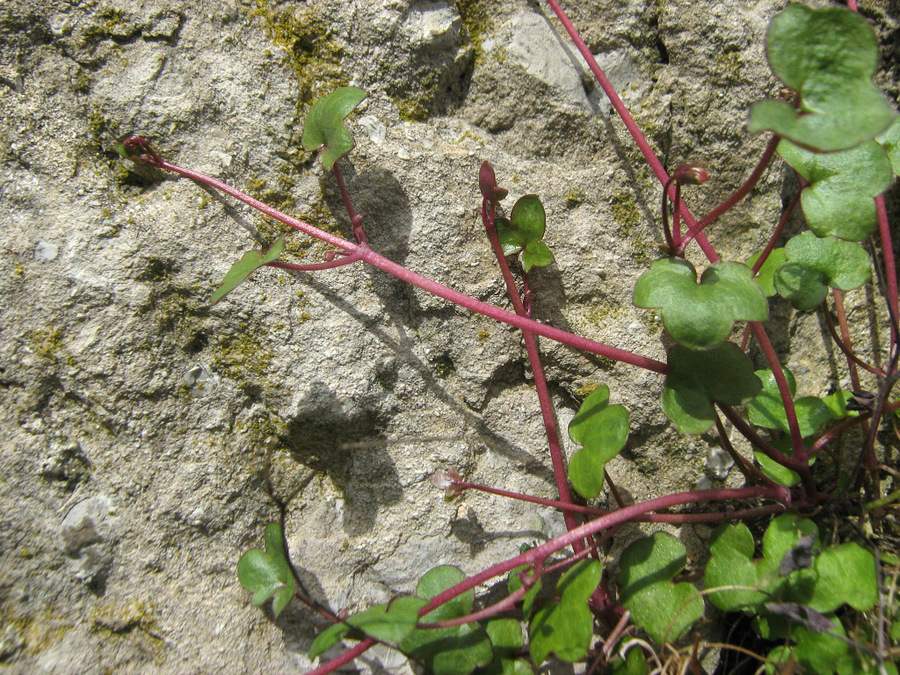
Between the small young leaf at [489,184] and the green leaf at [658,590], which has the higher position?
the small young leaf at [489,184]

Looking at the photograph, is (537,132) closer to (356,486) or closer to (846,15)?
(846,15)

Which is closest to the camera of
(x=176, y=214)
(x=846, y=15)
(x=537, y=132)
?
(x=846, y=15)

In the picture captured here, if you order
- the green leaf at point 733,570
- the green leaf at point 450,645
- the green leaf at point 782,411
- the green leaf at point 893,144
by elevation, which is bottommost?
the green leaf at point 450,645

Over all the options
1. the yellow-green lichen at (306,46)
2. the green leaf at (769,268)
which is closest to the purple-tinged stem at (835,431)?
the green leaf at (769,268)

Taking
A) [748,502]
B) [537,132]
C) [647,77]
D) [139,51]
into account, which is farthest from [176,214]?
[748,502]

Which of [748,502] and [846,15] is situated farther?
[748,502]

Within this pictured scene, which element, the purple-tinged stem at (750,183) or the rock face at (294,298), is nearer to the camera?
the purple-tinged stem at (750,183)

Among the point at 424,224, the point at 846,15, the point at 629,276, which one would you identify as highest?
the point at 846,15

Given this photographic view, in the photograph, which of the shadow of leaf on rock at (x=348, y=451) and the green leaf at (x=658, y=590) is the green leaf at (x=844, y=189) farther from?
the shadow of leaf on rock at (x=348, y=451)
